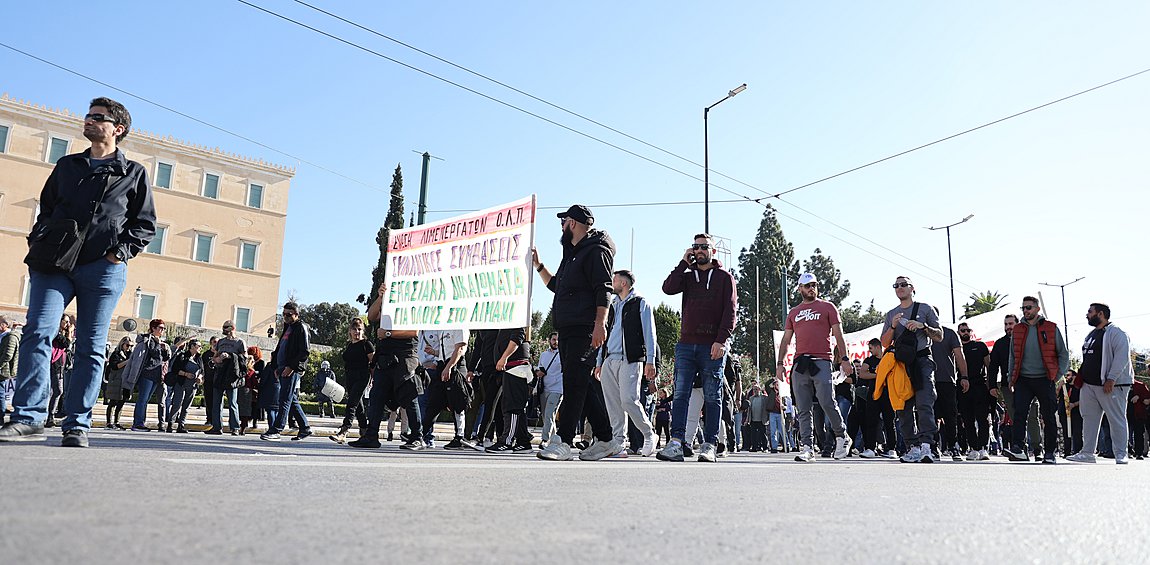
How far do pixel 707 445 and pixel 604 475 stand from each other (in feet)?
8.78

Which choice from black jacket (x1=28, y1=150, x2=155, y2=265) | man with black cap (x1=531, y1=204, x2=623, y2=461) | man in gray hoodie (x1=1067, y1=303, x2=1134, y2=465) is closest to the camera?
black jacket (x1=28, y1=150, x2=155, y2=265)

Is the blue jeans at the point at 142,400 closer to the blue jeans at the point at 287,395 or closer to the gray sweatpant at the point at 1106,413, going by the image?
the blue jeans at the point at 287,395

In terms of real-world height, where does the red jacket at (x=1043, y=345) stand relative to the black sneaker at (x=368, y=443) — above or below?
above

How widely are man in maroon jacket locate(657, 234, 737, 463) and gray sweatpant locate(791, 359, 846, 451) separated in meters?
1.93

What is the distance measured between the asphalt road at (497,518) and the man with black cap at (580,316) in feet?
7.04

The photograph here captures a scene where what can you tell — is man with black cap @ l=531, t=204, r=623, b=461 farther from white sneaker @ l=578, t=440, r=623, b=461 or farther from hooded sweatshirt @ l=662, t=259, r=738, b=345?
hooded sweatshirt @ l=662, t=259, r=738, b=345

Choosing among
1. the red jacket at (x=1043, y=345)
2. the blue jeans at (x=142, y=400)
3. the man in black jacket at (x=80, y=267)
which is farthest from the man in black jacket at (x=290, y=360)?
the red jacket at (x=1043, y=345)

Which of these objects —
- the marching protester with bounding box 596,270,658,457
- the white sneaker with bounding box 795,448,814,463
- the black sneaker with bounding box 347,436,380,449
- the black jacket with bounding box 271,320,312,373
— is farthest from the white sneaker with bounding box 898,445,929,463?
the black jacket with bounding box 271,320,312,373

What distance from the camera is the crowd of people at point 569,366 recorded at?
16.1 ft

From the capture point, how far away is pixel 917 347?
9219 millimetres

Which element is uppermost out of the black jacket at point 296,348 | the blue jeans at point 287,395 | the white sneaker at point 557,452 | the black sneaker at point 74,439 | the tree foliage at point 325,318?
the tree foliage at point 325,318

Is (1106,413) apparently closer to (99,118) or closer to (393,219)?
(99,118)

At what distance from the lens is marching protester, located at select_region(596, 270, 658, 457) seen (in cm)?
712

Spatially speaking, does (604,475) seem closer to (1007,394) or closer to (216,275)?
(1007,394)
